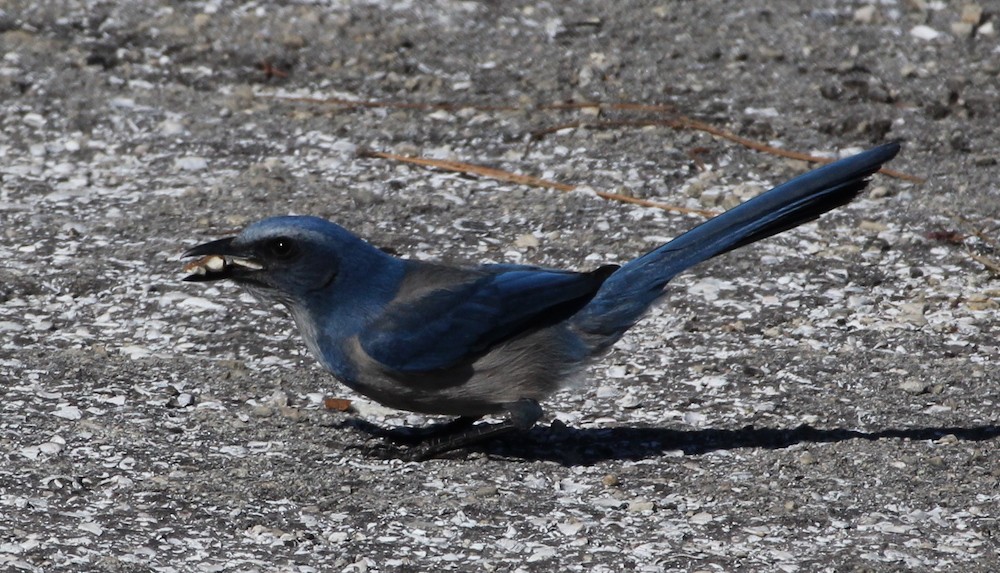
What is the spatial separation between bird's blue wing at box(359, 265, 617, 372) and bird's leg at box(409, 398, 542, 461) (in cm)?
22

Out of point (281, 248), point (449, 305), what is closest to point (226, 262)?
point (281, 248)

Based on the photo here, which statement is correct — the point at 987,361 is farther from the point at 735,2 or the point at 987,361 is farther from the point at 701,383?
the point at 735,2

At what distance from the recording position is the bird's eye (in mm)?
4316

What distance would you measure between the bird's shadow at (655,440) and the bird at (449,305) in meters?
0.15

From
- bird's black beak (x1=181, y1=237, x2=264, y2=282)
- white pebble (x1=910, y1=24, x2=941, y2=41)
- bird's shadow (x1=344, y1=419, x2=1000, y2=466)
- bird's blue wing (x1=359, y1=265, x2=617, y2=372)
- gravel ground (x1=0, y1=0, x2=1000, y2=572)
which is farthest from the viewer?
white pebble (x1=910, y1=24, x2=941, y2=41)

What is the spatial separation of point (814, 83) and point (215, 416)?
12.4ft

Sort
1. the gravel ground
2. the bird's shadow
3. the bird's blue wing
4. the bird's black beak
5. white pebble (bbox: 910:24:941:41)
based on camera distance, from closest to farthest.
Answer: the gravel ground < the bird's blue wing < the bird's black beak < the bird's shadow < white pebble (bbox: 910:24:941:41)

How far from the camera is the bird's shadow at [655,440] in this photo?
14.6 feet

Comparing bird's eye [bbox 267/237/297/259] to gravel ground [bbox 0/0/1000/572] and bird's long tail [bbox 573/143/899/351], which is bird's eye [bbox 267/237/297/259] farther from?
bird's long tail [bbox 573/143/899/351]

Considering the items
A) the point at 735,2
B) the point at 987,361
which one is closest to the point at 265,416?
the point at 987,361

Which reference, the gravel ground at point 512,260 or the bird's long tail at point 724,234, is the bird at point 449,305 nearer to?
the bird's long tail at point 724,234

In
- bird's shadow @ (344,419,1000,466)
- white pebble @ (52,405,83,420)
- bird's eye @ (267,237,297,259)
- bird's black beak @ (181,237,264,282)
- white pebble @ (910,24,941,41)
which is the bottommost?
bird's shadow @ (344,419,1000,466)

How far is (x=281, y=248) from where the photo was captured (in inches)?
170

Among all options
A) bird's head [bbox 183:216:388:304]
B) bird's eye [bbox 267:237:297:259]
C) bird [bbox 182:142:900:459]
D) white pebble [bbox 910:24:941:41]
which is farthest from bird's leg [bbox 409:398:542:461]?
white pebble [bbox 910:24:941:41]
